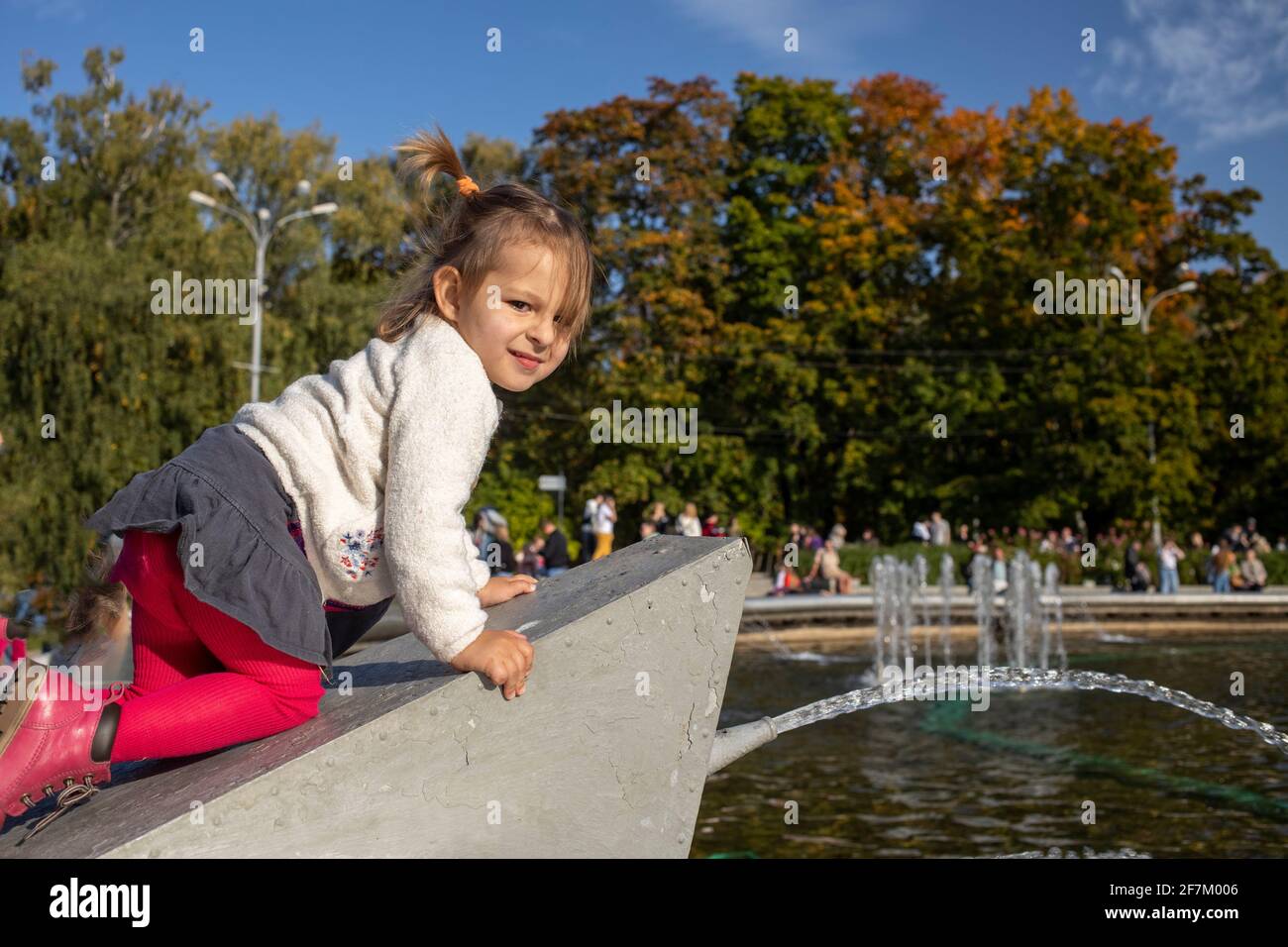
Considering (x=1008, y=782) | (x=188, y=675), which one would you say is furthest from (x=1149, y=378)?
(x=188, y=675)

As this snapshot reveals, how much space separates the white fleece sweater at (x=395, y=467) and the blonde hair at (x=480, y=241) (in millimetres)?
120

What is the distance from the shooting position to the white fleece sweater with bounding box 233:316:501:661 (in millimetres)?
2609

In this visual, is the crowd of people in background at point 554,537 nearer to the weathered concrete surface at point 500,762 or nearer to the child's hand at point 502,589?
the child's hand at point 502,589

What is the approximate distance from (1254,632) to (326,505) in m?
18.6

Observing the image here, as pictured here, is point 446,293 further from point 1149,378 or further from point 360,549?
point 1149,378

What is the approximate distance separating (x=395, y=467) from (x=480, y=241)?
1.90ft

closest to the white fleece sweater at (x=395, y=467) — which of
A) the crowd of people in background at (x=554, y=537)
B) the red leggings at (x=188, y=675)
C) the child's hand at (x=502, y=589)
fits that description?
the red leggings at (x=188, y=675)

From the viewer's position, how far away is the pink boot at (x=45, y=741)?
Answer: 2500 millimetres

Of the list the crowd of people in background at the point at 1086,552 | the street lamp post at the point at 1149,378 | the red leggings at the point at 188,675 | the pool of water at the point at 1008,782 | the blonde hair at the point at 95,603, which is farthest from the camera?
the street lamp post at the point at 1149,378

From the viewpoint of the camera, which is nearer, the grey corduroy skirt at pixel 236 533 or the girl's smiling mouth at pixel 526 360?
the grey corduroy skirt at pixel 236 533

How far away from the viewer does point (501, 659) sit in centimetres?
250

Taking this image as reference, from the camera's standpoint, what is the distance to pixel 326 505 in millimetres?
2781

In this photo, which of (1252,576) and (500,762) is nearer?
(500,762)
